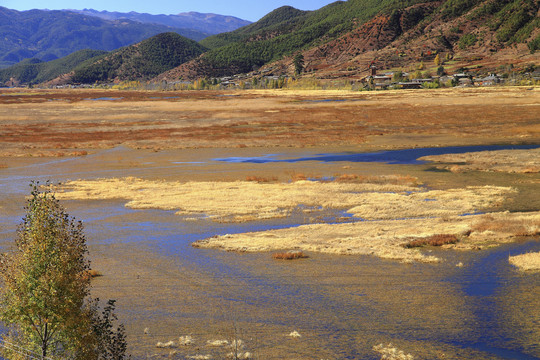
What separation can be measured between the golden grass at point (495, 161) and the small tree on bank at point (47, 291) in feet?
141

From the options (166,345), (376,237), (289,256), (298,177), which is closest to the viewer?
(166,345)

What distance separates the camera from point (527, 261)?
25.2 meters

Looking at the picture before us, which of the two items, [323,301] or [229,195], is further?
[229,195]

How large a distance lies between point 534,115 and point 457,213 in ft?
218

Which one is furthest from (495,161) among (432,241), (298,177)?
(432,241)

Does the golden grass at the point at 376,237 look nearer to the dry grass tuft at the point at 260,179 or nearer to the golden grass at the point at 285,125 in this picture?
the dry grass tuft at the point at 260,179

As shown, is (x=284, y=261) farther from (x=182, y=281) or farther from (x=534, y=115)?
(x=534, y=115)

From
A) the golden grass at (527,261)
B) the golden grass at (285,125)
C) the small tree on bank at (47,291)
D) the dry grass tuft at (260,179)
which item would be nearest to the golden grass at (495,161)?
the golden grass at (285,125)

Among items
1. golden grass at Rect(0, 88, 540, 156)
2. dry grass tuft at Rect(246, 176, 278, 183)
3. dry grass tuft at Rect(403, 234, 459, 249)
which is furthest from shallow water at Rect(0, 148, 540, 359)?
golden grass at Rect(0, 88, 540, 156)

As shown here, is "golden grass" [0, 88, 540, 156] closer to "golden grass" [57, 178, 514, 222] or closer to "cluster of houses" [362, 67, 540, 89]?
"golden grass" [57, 178, 514, 222]

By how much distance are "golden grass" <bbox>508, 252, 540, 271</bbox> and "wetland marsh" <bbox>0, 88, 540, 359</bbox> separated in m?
0.33

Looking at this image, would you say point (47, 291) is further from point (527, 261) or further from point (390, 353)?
point (527, 261)

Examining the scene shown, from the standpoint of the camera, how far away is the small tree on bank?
13172 mm

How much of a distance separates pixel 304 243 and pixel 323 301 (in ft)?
24.0
